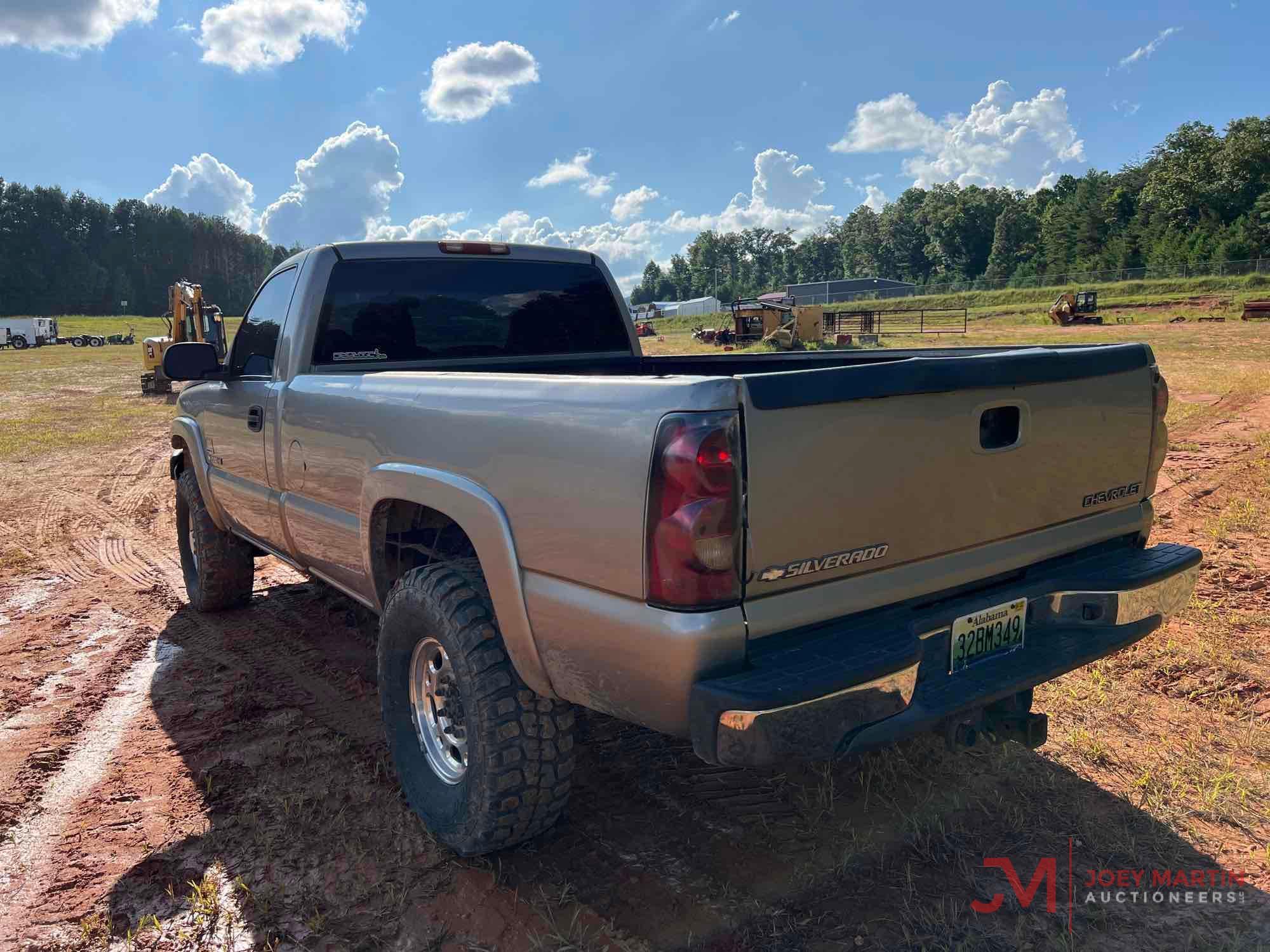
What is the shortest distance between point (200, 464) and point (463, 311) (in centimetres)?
213

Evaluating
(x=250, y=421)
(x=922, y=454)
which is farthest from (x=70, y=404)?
(x=922, y=454)

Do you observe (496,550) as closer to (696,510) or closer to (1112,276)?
(696,510)

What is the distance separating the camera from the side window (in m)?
4.31

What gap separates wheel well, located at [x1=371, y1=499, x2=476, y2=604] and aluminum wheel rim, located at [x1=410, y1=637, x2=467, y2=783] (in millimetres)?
352

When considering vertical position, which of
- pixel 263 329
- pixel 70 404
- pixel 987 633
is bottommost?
pixel 70 404

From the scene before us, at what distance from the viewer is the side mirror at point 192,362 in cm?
447

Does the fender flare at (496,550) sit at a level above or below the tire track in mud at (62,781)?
above

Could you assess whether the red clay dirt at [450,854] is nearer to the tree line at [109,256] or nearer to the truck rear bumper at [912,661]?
the truck rear bumper at [912,661]

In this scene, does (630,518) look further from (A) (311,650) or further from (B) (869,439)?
(A) (311,650)

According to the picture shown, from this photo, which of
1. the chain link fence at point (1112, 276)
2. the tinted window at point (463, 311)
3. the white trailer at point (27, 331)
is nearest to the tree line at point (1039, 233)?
the chain link fence at point (1112, 276)

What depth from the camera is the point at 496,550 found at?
8.49ft

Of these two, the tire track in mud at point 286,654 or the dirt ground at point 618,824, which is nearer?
the dirt ground at point 618,824

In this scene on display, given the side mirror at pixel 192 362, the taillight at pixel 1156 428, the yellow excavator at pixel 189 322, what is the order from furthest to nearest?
1. the yellow excavator at pixel 189 322
2. the side mirror at pixel 192 362
3. the taillight at pixel 1156 428

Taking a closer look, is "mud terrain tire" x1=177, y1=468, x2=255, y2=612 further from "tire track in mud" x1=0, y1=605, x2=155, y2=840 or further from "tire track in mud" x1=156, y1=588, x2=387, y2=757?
"tire track in mud" x1=0, y1=605, x2=155, y2=840
